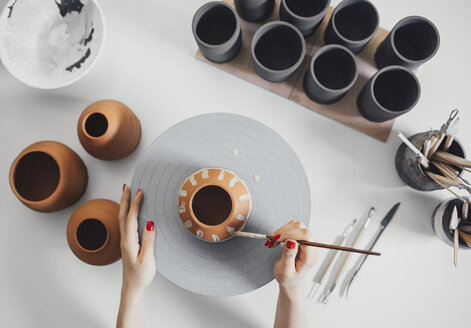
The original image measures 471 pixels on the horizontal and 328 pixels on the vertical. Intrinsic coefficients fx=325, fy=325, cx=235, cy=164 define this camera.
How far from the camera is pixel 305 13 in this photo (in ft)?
2.33

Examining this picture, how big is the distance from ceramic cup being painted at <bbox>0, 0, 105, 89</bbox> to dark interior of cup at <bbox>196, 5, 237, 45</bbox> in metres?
0.21

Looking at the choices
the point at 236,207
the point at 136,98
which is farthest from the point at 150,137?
the point at 236,207

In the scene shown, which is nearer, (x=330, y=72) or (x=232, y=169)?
(x=232, y=169)

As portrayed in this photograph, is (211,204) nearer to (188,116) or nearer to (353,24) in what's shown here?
(188,116)

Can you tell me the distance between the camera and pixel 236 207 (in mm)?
528

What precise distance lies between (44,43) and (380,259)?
90cm

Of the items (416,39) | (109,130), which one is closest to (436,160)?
(416,39)

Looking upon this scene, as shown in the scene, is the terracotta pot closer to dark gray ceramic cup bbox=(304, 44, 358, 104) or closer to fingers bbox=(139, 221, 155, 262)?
fingers bbox=(139, 221, 155, 262)

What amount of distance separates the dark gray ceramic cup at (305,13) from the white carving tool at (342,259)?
0.40 meters

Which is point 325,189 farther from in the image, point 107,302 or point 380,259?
point 107,302

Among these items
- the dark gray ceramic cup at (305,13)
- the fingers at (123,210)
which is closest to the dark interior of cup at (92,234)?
the fingers at (123,210)

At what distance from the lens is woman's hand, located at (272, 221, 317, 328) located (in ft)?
1.69

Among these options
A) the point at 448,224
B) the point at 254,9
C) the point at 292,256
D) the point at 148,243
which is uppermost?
the point at 254,9

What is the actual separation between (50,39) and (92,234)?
0.46 meters
